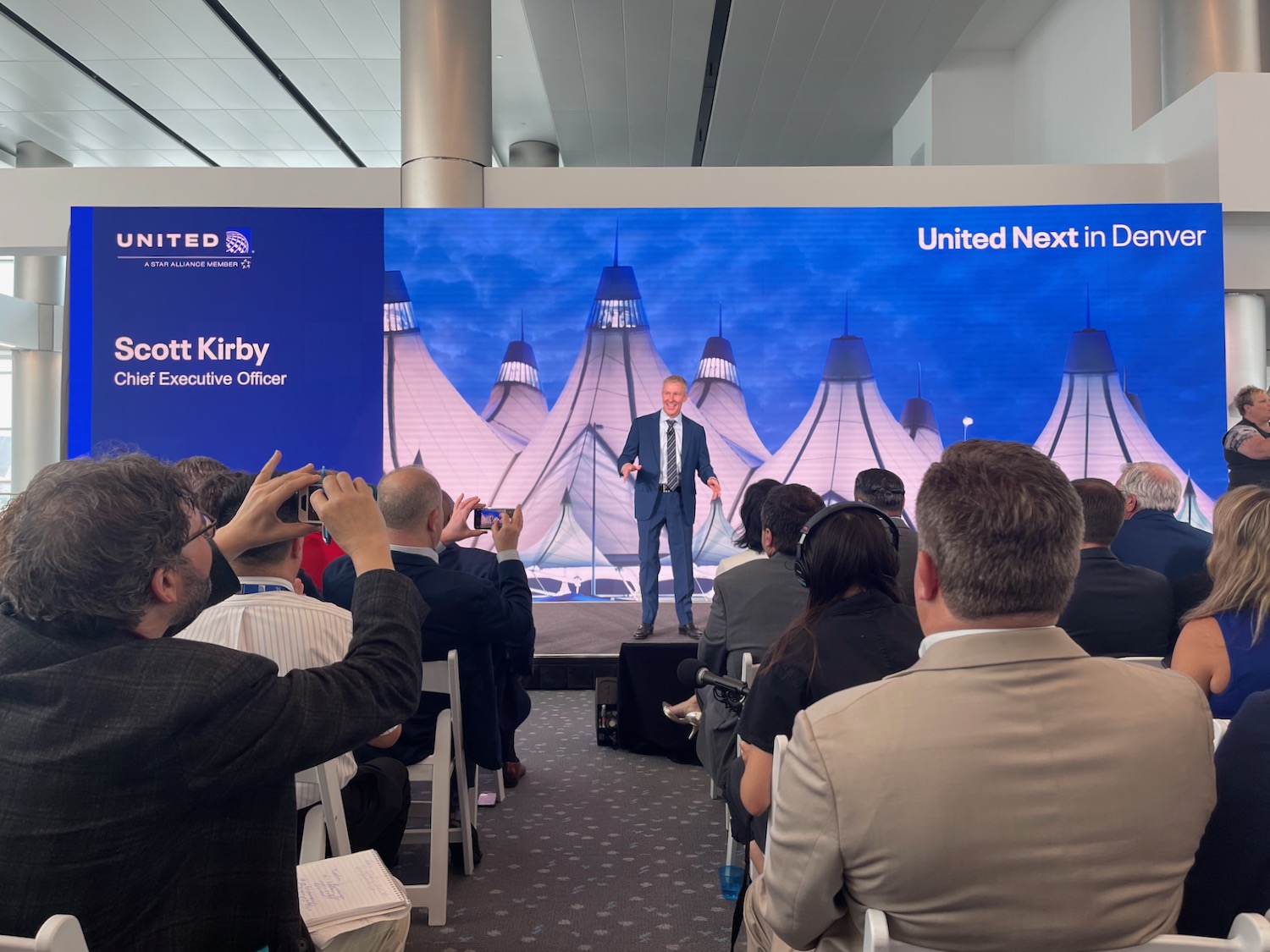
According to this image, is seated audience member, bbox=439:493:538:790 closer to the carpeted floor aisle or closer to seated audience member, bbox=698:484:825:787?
the carpeted floor aisle

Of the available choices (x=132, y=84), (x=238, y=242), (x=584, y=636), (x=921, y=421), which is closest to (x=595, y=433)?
(x=584, y=636)

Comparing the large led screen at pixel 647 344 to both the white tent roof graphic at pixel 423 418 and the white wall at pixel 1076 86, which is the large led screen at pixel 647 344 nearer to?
the white tent roof graphic at pixel 423 418

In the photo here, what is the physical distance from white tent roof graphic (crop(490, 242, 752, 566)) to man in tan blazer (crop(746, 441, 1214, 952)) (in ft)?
16.2

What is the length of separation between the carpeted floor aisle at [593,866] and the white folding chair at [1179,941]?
1498 millimetres

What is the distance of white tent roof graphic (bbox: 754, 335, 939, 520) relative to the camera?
5.91 m

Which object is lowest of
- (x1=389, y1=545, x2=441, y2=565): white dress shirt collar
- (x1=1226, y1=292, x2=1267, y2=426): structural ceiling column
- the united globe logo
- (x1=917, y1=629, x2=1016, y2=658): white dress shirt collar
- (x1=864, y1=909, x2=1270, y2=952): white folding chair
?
(x1=864, y1=909, x2=1270, y2=952): white folding chair

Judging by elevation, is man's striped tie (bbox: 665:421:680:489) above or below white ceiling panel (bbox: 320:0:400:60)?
below

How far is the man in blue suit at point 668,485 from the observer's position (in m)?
5.78

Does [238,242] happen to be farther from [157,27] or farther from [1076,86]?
[1076,86]

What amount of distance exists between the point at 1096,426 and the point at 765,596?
402cm

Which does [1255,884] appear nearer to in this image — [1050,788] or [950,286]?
[1050,788]

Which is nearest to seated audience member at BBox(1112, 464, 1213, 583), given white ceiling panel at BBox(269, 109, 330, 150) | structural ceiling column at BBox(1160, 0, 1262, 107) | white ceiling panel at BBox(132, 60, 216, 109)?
structural ceiling column at BBox(1160, 0, 1262, 107)

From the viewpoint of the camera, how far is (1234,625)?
1.85 m

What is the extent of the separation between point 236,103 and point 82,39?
145cm
